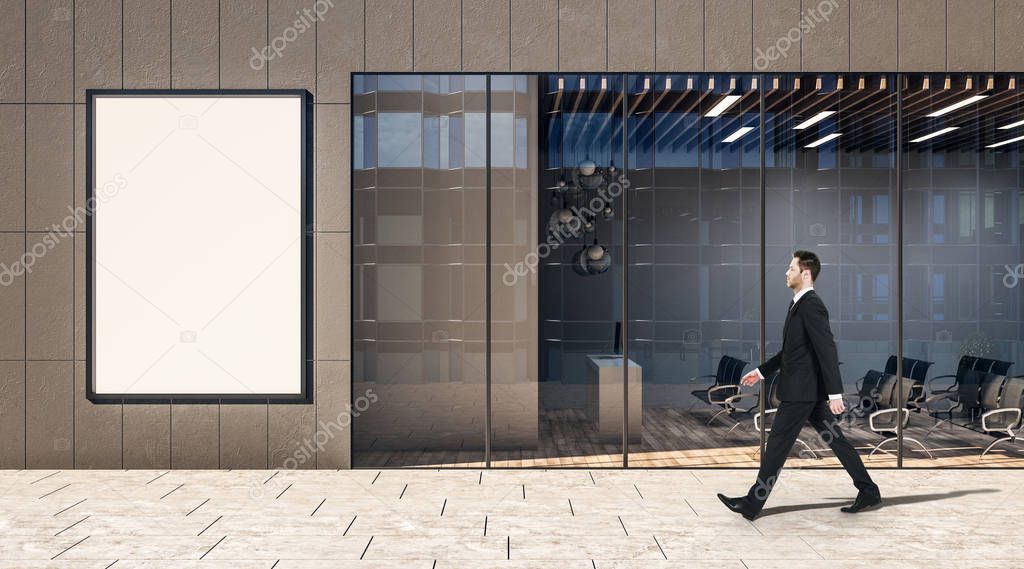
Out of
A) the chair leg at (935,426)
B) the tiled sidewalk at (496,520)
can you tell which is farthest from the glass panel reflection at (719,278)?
the chair leg at (935,426)

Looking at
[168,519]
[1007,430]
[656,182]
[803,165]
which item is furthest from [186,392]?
[1007,430]

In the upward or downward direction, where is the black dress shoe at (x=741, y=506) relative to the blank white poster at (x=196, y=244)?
downward

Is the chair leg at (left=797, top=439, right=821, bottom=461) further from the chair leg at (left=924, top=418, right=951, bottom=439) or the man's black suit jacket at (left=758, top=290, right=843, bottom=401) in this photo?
the man's black suit jacket at (left=758, top=290, right=843, bottom=401)

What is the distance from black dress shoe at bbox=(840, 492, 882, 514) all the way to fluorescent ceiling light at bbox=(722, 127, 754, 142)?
3804 mm

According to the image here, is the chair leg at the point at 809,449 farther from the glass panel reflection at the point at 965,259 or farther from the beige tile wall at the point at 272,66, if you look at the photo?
the beige tile wall at the point at 272,66

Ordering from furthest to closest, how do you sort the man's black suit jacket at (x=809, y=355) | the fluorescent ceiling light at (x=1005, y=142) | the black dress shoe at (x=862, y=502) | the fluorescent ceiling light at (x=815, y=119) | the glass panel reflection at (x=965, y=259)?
the fluorescent ceiling light at (x=1005, y=142), the fluorescent ceiling light at (x=815, y=119), the glass panel reflection at (x=965, y=259), the black dress shoe at (x=862, y=502), the man's black suit jacket at (x=809, y=355)

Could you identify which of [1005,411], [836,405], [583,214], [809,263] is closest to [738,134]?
[583,214]

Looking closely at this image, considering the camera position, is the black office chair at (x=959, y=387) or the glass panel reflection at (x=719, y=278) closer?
the glass panel reflection at (x=719, y=278)

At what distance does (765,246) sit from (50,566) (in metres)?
6.50

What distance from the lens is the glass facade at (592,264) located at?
7457 millimetres

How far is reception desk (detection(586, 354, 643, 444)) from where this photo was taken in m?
7.59

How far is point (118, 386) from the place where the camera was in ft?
23.9

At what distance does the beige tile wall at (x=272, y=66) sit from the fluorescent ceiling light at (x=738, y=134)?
65cm

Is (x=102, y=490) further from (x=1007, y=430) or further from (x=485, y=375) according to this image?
(x=1007, y=430)
